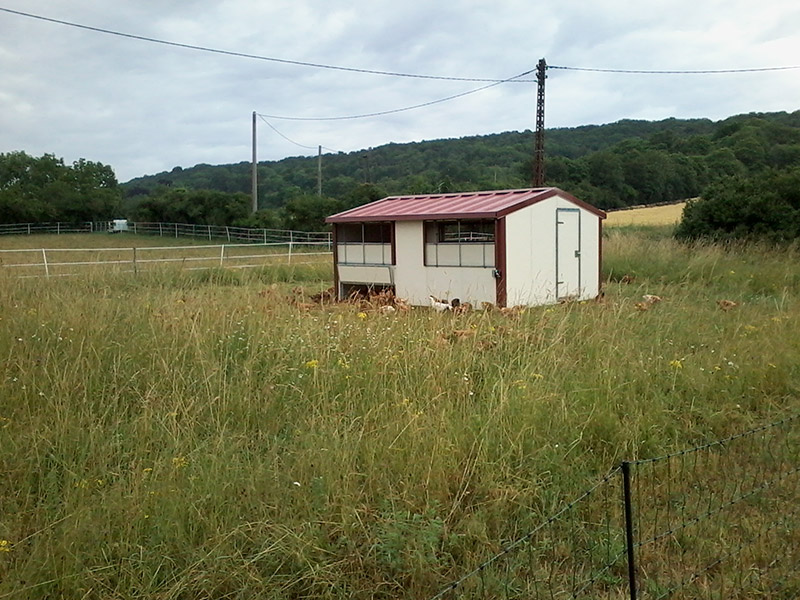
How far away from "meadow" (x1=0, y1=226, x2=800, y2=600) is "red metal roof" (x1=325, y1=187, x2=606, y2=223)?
675 cm

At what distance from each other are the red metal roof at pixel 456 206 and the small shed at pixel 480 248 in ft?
0.08

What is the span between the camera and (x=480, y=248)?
1430cm

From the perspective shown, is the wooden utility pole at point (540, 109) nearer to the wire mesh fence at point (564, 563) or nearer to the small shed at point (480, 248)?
the small shed at point (480, 248)

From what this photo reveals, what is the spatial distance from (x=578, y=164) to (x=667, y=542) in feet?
137

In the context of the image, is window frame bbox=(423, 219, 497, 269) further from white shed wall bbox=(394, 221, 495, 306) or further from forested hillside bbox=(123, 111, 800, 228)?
forested hillside bbox=(123, 111, 800, 228)

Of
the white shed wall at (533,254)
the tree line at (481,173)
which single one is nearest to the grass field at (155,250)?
the tree line at (481,173)

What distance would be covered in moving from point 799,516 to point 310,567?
2.76m

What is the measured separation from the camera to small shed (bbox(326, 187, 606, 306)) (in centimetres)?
1413

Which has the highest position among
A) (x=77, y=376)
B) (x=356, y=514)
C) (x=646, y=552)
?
(x=77, y=376)

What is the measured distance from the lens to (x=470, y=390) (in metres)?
5.08

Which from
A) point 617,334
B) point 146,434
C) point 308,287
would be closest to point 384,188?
point 308,287

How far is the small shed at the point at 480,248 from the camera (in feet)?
46.4

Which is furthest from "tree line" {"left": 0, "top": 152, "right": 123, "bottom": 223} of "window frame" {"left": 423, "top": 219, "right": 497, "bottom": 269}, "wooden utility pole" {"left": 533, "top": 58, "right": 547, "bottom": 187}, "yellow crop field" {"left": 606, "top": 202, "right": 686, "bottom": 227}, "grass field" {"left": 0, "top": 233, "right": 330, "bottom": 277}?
"window frame" {"left": 423, "top": 219, "right": 497, "bottom": 269}

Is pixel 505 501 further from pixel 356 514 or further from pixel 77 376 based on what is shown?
pixel 77 376
